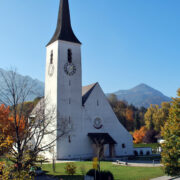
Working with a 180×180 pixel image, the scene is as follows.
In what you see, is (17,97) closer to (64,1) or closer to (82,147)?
(82,147)

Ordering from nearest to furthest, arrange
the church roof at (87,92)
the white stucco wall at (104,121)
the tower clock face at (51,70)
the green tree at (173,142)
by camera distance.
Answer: the green tree at (173,142)
the white stucco wall at (104,121)
the tower clock face at (51,70)
the church roof at (87,92)

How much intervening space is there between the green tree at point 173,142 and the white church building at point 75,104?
17.9 meters

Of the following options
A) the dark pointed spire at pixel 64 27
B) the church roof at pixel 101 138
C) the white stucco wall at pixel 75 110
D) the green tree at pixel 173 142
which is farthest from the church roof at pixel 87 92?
the green tree at pixel 173 142

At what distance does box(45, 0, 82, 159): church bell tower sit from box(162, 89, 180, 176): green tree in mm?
18427

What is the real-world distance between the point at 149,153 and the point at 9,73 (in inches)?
1173

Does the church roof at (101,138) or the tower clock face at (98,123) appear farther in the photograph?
the tower clock face at (98,123)

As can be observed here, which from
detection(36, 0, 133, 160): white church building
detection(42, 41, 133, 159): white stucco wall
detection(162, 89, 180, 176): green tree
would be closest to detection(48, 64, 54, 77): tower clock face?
detection(36, 0, 133, 160): white church building

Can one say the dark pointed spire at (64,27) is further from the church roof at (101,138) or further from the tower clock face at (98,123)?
the church roof at (101,138)

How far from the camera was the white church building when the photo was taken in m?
34.2

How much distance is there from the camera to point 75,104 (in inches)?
1395

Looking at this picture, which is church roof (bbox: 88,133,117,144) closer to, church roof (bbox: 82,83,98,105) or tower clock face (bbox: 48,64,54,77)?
church roof (bbox: 82,83,98,105)

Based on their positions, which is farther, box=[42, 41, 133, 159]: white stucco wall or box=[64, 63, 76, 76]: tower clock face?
box=[64, 63, 76, 76]: tower clock face

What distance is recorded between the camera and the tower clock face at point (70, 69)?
3578cm

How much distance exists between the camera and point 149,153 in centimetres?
3950
